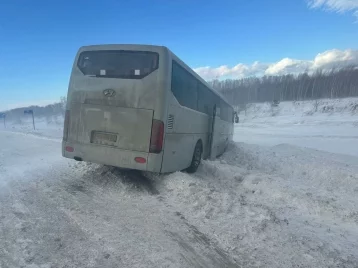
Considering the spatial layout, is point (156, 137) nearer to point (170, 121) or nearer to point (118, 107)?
point (170, 121)

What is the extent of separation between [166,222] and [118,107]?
2.85 meters

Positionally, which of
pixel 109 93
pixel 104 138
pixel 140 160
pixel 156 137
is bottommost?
pixel 140 160

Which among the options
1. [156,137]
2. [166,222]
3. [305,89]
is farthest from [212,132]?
[305,89]

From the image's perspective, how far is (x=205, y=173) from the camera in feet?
26.2

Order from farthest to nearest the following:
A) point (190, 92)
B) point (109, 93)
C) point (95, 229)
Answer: point (190, 92) < point (109, 93) < point (95, 229)

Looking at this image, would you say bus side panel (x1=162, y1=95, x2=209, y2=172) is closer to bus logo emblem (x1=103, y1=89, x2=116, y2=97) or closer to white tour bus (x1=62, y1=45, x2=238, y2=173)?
white tour bus (x1=62, y1=45, x2=238, y2=173)

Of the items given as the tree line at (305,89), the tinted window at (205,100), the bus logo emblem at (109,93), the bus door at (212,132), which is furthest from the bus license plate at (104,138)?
the tree line at (305,89)

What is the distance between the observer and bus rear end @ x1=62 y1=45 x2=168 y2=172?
5.74 m

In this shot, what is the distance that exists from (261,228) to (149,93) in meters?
3.42

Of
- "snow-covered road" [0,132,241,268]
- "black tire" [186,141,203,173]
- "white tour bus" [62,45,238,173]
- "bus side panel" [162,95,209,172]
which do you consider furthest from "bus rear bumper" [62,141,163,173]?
"black tire" [186,141,203,173]

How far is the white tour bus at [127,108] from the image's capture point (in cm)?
575

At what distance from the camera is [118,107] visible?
5941 millimetres

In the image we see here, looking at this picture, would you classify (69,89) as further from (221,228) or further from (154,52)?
(221,228)

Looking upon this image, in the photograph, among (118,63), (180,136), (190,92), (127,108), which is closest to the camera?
(127,108)
